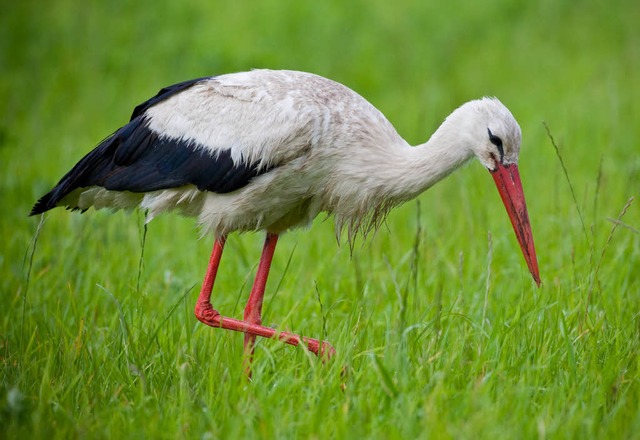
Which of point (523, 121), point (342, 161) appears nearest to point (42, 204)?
point (342, 161)

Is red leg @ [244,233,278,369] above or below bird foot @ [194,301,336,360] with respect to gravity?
above

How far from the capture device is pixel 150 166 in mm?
4605

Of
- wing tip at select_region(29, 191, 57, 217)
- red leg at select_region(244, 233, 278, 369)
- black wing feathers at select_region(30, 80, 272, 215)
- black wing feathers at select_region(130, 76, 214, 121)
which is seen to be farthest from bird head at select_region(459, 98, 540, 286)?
wing tip at select_region(29, 191, 57, 217)

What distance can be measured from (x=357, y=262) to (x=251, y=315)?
128cm

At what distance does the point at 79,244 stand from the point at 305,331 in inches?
72.7

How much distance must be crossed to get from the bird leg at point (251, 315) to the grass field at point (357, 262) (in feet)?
0.25

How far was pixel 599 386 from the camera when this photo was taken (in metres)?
3.68

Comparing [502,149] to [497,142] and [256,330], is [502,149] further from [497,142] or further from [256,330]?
[256,330]

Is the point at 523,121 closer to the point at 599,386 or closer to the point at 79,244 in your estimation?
the point at 79,244

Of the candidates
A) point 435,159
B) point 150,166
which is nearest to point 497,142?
point 435,159

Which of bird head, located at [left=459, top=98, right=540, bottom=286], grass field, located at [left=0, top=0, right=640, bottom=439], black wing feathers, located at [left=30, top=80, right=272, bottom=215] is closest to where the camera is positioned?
grass field, located at [left=0, top=0, right=640, bottom=439]

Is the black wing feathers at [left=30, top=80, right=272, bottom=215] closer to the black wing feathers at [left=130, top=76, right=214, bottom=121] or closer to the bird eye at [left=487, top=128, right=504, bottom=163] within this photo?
the black wing feathers at [left=130, top=76, right=214, bottom=121]

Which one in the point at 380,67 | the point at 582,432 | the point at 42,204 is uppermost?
the point at 380,67

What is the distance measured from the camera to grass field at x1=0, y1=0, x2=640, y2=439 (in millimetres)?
3537
